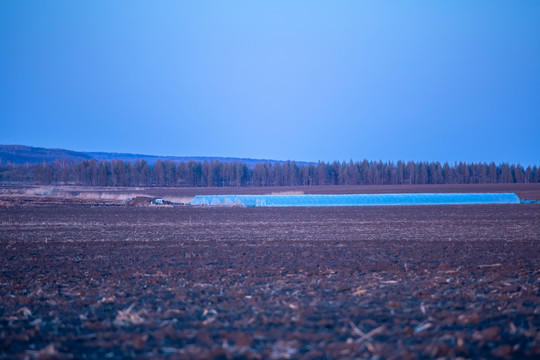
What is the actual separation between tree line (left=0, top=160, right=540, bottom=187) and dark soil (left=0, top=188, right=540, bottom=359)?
346 feet

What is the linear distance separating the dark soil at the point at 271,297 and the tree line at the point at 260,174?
346 feet

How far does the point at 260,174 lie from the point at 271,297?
121 metres

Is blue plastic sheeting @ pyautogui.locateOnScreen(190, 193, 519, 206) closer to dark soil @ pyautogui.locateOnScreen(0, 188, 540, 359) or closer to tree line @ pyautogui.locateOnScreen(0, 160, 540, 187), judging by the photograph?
dark soil @ pyautogui.locateOnScreen(0, 188, 540, 359)

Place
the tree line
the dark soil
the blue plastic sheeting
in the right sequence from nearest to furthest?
the dark soil → the blue plastic sheeting → the tree line

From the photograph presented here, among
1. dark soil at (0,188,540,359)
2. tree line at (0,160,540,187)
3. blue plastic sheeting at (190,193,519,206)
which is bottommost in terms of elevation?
dark soil at (0,188,540,359)

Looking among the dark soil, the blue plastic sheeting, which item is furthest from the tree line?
the dark soil

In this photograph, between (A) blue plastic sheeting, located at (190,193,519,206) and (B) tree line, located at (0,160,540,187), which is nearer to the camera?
(A) blue plastic sheeting, located at (190,193,519,206)

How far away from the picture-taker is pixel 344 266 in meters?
12.3

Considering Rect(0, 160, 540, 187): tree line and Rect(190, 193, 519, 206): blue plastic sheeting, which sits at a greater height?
Rect(0, 160, 540, 187): tree line

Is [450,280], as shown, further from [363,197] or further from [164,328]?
[363,197]

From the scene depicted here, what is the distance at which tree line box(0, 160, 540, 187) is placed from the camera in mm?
121812

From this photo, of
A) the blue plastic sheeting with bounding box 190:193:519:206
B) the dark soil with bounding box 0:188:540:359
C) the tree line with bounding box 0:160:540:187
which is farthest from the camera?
the tree line with bounding box 0:160:540:187

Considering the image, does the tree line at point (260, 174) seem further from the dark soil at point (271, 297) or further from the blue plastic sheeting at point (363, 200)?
the dark soil at point (271, 297)

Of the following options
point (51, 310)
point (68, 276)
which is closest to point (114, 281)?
point (68, 276)
